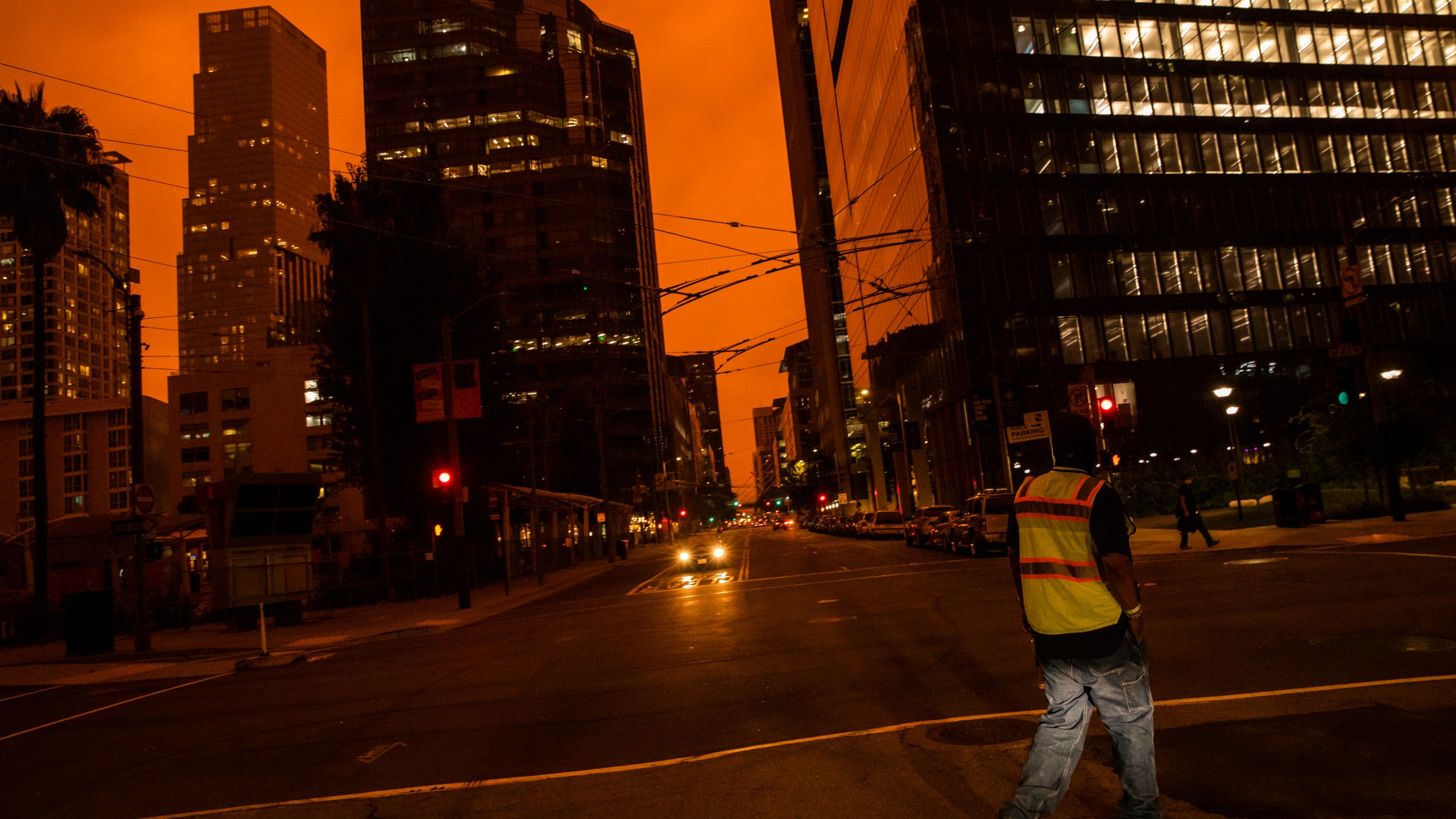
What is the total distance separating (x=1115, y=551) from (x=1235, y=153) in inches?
2292

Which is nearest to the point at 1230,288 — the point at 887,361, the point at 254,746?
the point at 887,361

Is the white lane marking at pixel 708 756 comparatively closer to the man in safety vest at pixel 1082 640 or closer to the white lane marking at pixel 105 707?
the man in safety vest at pixel 1082 640

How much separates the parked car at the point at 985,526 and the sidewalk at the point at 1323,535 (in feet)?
11.3

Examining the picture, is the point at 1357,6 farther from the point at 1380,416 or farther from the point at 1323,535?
the point at 1323,535

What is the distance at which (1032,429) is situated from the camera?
30375mm

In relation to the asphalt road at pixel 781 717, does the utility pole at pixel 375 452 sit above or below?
above

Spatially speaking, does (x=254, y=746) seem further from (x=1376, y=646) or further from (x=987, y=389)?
(x=987, y=389)

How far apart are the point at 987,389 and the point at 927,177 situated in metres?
11.9

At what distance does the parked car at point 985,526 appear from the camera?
25875 mm

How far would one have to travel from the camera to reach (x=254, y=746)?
8.30 metres

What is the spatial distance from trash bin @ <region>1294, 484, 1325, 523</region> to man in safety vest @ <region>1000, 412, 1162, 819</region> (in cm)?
2347

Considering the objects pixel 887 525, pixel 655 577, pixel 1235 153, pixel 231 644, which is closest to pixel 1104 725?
pixel 231 644

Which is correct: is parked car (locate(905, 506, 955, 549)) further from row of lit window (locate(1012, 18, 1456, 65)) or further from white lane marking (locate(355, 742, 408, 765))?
white lane marking (locate(355, 742, 408, 765))

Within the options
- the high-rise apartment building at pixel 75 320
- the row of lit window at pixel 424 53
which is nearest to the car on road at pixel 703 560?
the row of lit window at pixel 424 53
